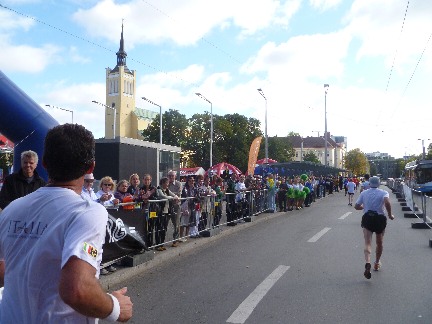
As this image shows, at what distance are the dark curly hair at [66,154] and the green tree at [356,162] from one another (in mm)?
116046

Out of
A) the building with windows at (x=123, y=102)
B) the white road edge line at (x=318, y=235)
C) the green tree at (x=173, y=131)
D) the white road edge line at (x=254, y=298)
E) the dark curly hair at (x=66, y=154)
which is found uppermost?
the building with windows at (x=123, y=102)

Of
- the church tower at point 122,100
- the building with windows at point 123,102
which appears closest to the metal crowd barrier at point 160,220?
the building with windows at point 123,102

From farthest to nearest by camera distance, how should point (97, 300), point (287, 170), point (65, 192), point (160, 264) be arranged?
point (287, 170) → point (160, 264) → point (65, 192) → point (97, 300)

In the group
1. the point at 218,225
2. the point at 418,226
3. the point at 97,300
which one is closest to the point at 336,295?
the point at 97,300

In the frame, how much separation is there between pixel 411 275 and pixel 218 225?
281 inches

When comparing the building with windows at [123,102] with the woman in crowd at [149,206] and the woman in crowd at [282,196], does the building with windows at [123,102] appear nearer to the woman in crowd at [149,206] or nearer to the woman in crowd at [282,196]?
the woman in crowd at [282,196]

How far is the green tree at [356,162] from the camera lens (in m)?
114

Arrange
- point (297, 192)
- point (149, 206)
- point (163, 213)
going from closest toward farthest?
point (149, 206) → point (163, 213) → point (297, 192)

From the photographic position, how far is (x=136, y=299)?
6770 mm

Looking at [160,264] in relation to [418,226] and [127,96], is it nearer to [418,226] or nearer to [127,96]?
[418,226]

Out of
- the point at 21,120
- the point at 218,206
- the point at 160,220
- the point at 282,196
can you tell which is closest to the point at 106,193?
the point at 160,220

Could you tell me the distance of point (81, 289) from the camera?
5.54ft

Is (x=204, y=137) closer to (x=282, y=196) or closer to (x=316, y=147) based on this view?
(x=282, y=196)

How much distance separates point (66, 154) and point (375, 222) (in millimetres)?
7391
